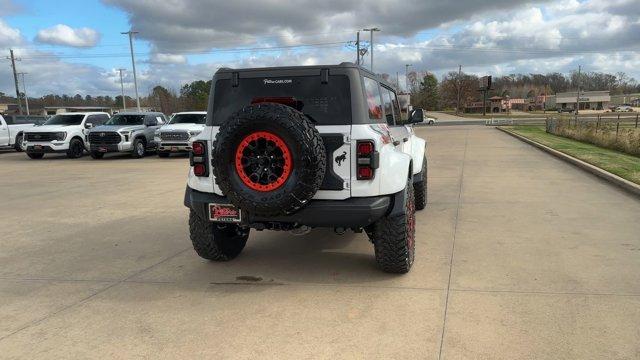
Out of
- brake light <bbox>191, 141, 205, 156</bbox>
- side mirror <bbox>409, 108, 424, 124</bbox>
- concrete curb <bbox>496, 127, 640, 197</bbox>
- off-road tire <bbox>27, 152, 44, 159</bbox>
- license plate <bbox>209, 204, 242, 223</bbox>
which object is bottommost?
off-road tire <bbox>27, 152, 44, 159</bbox>

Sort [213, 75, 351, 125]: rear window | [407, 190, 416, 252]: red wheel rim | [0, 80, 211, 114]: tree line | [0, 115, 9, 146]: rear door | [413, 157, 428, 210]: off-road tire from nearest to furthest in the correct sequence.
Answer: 1. [213, 75, 351, 125]: rear window
2. [407, 190, 416, 252]: red wheel rim
3. [413, 157, 428, 210]: off-road tire
4. [0, 115, 9, 146]: rear door
5. [0, 80, 211, 114]: tree line

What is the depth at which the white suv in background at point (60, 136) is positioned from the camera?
18.2 metres

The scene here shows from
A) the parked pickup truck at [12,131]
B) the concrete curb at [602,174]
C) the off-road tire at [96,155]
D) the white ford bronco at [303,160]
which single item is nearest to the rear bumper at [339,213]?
the white ford bronco at [303,160]

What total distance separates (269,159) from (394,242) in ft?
4.53

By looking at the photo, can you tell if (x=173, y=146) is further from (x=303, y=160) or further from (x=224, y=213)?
(x=303, y=160)

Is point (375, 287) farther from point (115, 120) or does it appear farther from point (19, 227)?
point (115, 120)

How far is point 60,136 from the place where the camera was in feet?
60.2

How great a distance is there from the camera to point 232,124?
403 cm

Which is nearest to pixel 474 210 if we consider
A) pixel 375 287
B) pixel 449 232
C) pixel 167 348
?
pixel 449 232

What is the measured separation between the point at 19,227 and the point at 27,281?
2827 mm

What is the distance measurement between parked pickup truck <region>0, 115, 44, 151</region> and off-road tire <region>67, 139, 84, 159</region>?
4.36 meters

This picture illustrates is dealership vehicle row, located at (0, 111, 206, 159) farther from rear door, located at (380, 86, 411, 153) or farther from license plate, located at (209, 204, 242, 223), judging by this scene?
license plate, located at (209, 204, 242, 223)

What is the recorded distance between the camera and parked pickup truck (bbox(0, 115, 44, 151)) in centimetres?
2202

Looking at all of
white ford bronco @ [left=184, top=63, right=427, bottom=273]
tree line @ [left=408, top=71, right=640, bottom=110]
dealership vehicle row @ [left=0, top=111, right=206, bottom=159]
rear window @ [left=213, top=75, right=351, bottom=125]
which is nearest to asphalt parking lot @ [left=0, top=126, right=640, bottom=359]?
white ford bronco @ [left=184, top=63, right=427, bottom=273]
